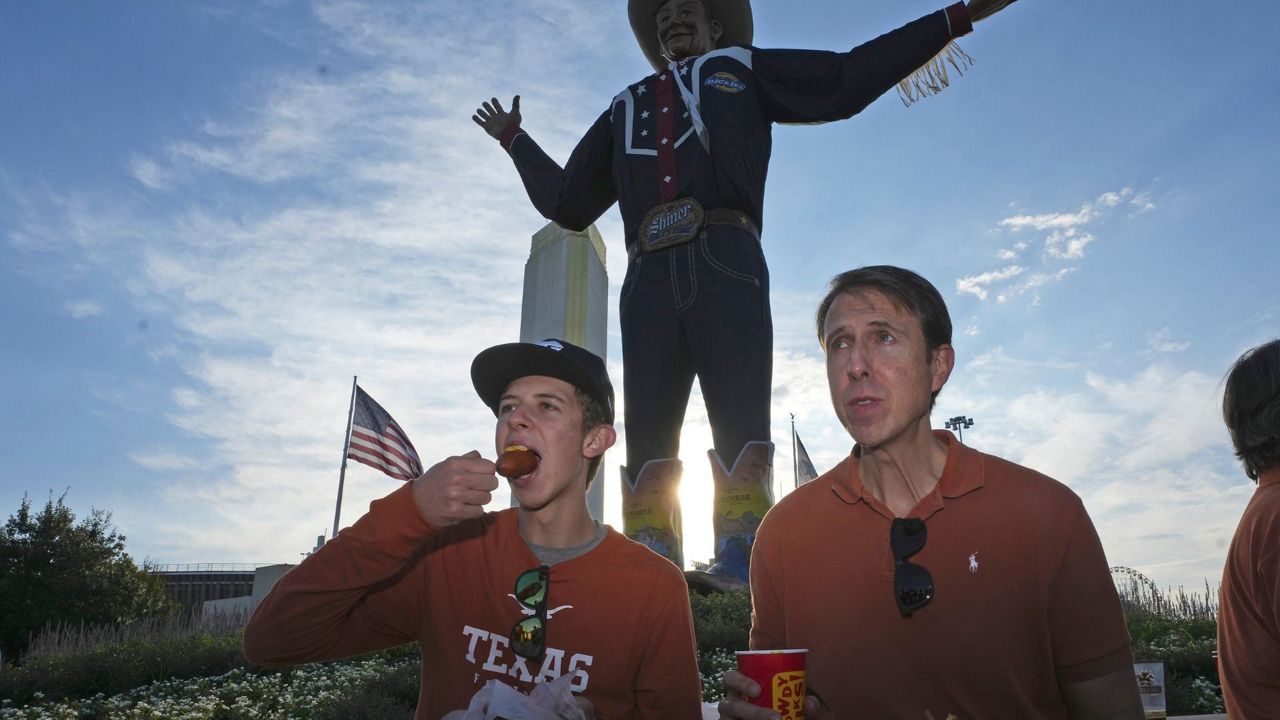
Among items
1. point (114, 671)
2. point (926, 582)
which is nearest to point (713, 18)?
point (926, 582)

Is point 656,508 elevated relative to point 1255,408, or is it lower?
lower

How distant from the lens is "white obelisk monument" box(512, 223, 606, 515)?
440 inches

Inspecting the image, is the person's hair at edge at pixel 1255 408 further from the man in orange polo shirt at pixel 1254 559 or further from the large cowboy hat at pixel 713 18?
the large cowboy hat at pixel 713 18

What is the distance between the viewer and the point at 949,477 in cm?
238

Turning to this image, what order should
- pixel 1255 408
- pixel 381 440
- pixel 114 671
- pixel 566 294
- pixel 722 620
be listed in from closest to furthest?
1. pixel 1255 408
2. pixel 722 620
3. pixel 114 671
4. pixel 566 294
5. pixel 381 440

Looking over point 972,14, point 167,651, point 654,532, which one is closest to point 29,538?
point 167,651

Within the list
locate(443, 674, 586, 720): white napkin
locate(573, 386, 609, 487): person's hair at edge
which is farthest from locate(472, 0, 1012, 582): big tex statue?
locate(443, 674, 586, 720): white napkin

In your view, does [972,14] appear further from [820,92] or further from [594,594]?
[594,594]

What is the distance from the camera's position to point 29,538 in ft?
98.9

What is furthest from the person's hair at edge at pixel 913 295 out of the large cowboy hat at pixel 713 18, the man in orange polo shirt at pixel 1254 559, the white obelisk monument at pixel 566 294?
the white obelisk monument at pixel 566 294

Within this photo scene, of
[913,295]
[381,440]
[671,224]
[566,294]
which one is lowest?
[913,295]

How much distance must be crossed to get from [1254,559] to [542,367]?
2.29 m

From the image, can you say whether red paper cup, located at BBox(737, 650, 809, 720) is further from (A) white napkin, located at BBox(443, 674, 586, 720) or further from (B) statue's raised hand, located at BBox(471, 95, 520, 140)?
(B) statue's raised hand, located at BBox(471, 95, 520, 140)

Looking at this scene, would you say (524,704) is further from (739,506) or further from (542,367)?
(739,506)
